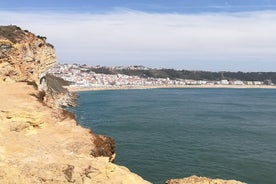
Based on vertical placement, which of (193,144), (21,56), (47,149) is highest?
(21,56)

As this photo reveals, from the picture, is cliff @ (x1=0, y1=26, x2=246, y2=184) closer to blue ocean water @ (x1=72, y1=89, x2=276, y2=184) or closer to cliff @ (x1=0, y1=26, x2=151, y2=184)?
cliff @ (x1=0, y1=26, x2=151, y2=184)

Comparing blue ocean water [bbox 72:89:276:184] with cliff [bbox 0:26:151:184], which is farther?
blue ocean water [bbox 72:89:276:184]

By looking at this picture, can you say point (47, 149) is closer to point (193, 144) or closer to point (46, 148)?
point (46, 148)

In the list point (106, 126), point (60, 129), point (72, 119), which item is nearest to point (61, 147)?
point (60, 129)

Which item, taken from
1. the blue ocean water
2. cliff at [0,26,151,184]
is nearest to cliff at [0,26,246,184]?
cliff at [0,26,151,184]

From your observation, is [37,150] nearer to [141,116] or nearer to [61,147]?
[61,147]

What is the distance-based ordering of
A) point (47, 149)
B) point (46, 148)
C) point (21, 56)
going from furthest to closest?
point (21, 56), point (46, 148), point (47, 149)

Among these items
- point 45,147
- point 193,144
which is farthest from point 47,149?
point 193,144

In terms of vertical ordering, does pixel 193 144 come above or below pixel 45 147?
below

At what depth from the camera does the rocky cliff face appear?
36.5m

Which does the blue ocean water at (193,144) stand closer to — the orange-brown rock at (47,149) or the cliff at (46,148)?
the cliff at (46,148)

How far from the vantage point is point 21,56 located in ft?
130

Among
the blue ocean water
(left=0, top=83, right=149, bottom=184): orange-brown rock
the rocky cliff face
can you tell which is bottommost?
the blue ocean water

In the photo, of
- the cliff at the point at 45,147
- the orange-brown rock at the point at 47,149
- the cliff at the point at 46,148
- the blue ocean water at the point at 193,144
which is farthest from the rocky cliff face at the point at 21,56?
the blue ocean water at the point at 193,144
